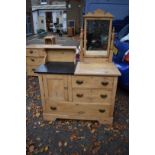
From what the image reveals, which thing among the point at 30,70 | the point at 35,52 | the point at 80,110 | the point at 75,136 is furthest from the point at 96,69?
the point at 30,70

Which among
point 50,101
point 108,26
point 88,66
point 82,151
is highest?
point 108,26

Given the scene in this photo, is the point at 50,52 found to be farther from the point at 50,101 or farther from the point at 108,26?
the point at 108,26

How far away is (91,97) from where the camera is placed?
248 centimetres

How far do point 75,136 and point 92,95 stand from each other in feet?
2.20

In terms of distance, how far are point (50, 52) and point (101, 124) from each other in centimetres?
148

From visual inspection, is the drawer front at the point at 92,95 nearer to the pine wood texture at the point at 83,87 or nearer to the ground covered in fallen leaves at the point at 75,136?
the pine wood texture at the point at 83,87

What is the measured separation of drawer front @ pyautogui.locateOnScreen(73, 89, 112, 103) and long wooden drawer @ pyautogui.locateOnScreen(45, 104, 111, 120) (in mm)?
107

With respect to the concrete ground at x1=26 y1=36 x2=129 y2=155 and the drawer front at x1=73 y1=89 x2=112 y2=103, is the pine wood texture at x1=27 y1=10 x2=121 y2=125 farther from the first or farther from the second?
the concrete ground at x1=26 y1=36 x2=129 y2=155

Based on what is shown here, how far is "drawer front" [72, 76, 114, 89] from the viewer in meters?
2.31

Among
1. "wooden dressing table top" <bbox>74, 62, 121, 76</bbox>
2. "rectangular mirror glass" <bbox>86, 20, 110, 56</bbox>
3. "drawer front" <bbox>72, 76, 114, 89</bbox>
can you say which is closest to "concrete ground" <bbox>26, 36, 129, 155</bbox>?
"drawer front" <bbox>72, 76, 114, 89</bbox>

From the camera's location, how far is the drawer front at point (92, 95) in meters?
2.42

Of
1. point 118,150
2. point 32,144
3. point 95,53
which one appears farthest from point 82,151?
point 95,53

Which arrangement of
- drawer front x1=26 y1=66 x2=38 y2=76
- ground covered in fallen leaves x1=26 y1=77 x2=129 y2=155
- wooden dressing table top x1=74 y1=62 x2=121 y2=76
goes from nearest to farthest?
ground covered in fallen leaves x1=26 y1=77 x2=129 y2=155
wooden dressing table top x1=74 y1=62 x2=121 y2=76
drawer front x1=26 y1=66 x2=38 y2=76
